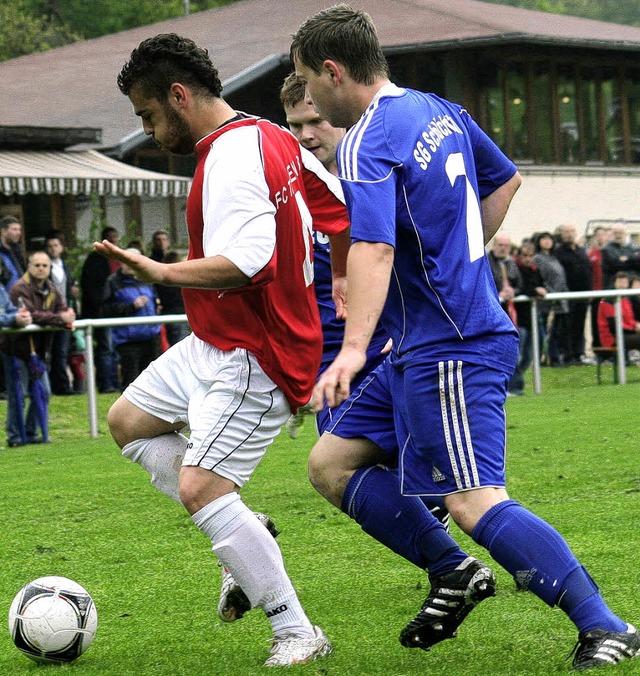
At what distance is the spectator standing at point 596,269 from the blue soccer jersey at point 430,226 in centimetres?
1354

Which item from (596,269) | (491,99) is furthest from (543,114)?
(596,269)

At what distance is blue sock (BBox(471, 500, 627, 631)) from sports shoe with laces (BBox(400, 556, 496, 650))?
299mm

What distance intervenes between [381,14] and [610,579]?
29075mm

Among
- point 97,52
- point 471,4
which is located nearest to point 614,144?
point 471,4

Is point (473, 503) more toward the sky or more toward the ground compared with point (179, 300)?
more toward the sky

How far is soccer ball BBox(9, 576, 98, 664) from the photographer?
4777 millimetres

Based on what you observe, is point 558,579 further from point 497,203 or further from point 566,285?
point 566,285

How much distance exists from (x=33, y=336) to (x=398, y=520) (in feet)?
28.4

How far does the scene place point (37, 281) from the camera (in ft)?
43.3

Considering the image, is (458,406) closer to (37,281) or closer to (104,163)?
(37,281)

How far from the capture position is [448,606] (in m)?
4.45

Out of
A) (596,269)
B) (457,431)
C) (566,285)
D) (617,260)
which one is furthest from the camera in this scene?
(596,269)

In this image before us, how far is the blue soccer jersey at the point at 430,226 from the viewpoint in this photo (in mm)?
4125

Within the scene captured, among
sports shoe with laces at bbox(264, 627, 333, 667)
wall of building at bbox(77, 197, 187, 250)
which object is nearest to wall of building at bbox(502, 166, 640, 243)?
Answer: wall of building at bbox(77, 197, 187, 250)
